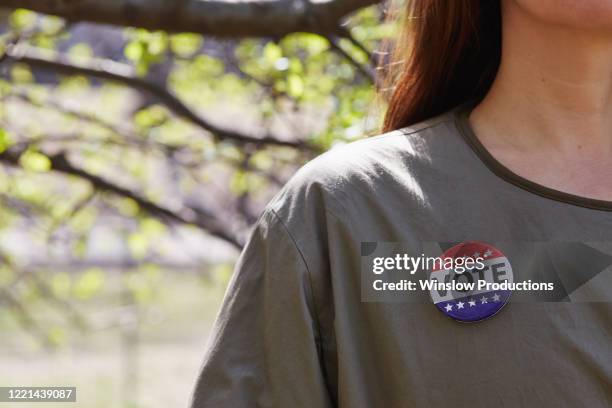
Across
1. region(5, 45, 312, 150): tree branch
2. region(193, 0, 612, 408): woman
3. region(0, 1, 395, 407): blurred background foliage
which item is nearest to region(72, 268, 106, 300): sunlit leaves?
region(0, 1, 395, 407): blurred background foliage

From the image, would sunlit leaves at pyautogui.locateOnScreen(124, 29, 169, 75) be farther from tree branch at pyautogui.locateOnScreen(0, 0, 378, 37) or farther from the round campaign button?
the round campaign button

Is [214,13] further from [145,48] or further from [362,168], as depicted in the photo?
[362,168]

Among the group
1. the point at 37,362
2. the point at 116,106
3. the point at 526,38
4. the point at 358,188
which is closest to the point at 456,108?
the point at 526,38

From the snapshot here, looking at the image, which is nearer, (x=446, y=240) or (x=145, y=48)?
(x=446, y=240)

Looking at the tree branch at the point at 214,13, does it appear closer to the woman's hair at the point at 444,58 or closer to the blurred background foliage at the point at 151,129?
the blurred background foliage at the point at 151,129

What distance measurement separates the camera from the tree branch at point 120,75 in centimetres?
345

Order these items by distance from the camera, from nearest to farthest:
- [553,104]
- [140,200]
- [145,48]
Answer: [553,104], [145,48], [140,200]

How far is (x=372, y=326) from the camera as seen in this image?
3.91ft

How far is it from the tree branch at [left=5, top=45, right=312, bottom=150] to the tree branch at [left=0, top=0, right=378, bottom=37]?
25.2 inches

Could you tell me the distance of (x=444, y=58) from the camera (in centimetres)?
152

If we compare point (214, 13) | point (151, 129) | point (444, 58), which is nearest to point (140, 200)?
point (151, 129)

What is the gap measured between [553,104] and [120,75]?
2420mm

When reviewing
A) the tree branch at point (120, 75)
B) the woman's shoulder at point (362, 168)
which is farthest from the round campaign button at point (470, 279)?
the tree branch at point (120, 75)

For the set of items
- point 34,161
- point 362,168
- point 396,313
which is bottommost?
point 396,313
